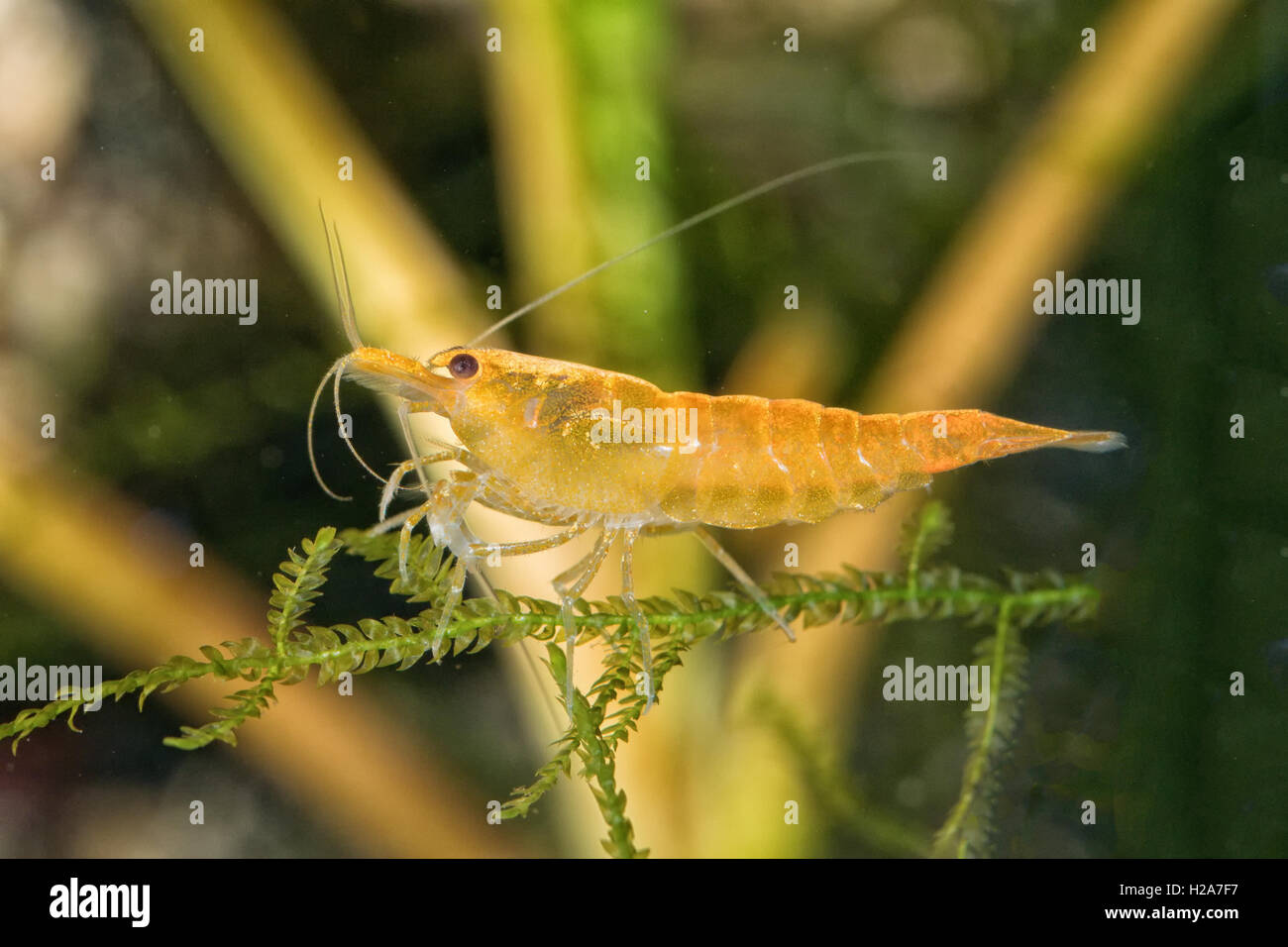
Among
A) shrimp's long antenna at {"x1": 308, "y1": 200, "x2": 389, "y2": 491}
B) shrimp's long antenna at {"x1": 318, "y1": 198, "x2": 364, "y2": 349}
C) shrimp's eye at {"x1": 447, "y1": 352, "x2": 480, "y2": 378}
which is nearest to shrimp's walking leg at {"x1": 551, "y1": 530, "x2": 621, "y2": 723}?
shrimp's eye at {"x1": 447, "y1": 352, "x2": 480, "y2": 378}

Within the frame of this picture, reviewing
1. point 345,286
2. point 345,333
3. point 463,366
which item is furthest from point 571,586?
point 345,286

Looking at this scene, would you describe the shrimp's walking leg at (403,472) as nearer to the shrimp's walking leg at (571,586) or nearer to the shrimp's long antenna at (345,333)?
the shrimp's long antenna at (345,333)

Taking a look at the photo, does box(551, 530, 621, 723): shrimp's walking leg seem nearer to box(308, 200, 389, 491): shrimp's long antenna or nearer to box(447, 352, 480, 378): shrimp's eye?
box(447, 352, 480, 378): shrimp's eye

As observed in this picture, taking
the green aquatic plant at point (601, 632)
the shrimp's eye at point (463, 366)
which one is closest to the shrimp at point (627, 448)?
the shrimp's eye at point (463, 366)

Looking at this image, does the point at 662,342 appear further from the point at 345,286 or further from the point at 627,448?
the point at 345,286

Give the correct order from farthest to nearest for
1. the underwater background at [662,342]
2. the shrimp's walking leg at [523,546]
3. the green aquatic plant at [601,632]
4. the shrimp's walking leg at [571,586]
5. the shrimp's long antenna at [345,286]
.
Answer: the underwater background at [662,342]
the shrimp's long antenna at [345,286]
the shrimp's walking leg at [523,546]
the shrimp's walking leg at [571,586]
the green aquatic plant at [601,632]
